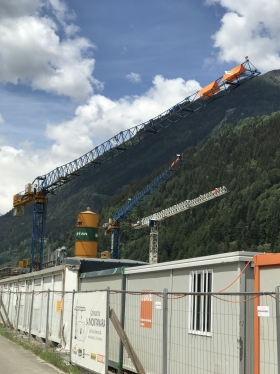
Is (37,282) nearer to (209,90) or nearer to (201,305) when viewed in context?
(201,305)

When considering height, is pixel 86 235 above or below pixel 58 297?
above

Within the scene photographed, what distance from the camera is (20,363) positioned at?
14.6 metres

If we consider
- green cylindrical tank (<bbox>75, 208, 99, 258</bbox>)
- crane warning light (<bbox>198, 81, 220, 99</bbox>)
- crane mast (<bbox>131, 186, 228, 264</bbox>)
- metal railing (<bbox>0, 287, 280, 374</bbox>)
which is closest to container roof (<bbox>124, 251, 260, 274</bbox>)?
metal railing (<bbox>0, 287, 280, 374</bbox>)

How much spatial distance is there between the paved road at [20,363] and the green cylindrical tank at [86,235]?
23030 millimetres

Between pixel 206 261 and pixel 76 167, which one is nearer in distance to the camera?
pixel 206 261

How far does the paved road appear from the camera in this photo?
43.6ft

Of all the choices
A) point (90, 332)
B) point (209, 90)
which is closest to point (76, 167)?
point (209, 90)

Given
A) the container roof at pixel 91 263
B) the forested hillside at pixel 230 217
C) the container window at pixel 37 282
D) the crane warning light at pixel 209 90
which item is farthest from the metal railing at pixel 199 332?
the forested hillside at pixel 230 217

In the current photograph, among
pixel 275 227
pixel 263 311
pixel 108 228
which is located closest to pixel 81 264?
pixel 263 311

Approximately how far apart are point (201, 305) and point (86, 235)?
3140 centimetres

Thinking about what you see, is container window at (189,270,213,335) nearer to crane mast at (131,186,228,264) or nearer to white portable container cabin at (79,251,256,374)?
white portable container cabin at (79,251,256,374)

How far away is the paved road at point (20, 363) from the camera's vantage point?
1328 centimetres

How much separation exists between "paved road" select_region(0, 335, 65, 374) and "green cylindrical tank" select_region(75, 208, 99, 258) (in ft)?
75.6

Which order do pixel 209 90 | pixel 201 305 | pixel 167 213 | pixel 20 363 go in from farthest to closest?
pixel 167 213
pixel 209 90
pixel 20 363
pixel 201 305
